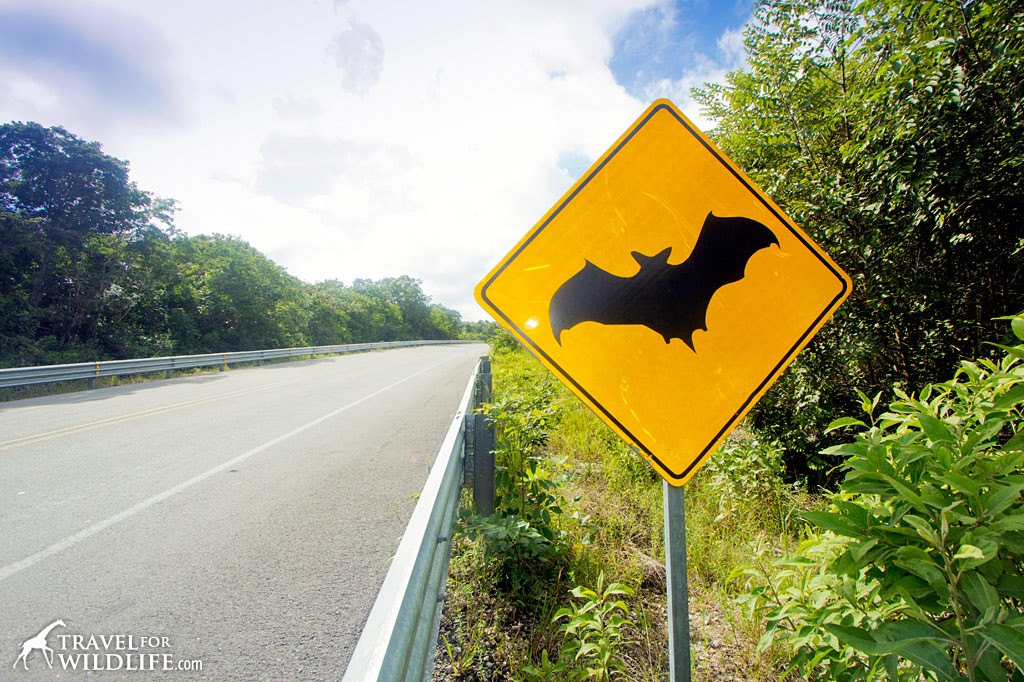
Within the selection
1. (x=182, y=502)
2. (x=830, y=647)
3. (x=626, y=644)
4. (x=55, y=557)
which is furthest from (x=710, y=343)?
(x=182, y=502)

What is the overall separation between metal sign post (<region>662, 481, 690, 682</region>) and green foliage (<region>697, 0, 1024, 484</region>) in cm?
239

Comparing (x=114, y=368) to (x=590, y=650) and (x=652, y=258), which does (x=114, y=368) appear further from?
(x=652, y=258)

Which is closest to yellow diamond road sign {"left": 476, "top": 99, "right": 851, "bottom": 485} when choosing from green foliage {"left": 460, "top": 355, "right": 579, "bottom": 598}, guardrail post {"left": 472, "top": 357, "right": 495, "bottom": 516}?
green foliage {"left": 460, "top": 355, "right": 579, "bottom": 598}

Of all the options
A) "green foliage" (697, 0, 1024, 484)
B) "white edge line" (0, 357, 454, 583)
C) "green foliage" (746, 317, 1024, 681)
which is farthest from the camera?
"white edge line" (0, 357, 454, 583)

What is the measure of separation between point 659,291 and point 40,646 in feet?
11.4

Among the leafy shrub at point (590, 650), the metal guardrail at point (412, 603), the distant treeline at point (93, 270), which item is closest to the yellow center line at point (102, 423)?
the metal guardrail at point (412, 603)

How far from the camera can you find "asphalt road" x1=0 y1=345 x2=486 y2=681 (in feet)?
7.40

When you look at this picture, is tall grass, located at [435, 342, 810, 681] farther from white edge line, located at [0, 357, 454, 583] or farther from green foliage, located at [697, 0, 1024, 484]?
white edge line, located at [0, 357, 454, 583]

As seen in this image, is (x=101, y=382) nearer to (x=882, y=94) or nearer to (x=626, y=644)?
(x=626, y=644)

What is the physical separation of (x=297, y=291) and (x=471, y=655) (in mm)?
38707

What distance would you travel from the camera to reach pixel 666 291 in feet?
4.89

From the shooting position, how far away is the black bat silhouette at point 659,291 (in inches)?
58.5

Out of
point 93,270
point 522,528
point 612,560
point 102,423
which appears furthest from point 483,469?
point 93,270

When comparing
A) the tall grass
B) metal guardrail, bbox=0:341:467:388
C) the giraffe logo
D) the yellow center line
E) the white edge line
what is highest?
metal guardrail, bbox=0:341:467:388
